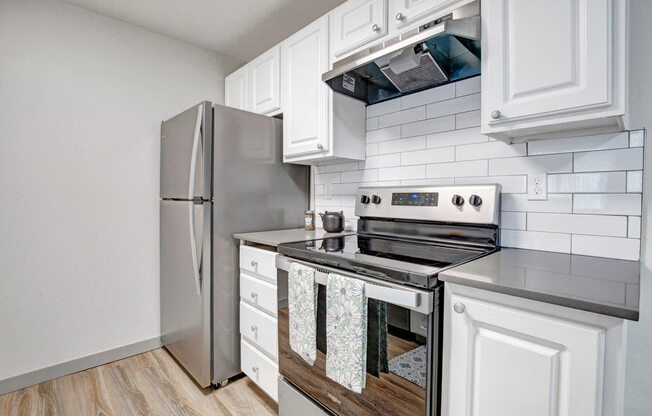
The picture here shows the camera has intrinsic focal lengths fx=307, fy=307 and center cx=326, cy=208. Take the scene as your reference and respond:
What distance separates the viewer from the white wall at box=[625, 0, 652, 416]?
110cm

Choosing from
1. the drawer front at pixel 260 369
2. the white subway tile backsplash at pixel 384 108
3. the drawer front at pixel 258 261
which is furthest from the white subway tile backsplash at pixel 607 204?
the drawer front at pixel 260 369

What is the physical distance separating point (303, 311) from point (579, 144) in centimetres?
131

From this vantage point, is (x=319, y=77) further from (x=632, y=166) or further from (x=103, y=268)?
(x=103, y=268)

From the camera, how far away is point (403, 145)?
1.82 metres

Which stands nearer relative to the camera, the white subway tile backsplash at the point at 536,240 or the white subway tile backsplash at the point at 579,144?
the white subway tile backsplash at the point at 579,144

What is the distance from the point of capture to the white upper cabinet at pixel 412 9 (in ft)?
4.24

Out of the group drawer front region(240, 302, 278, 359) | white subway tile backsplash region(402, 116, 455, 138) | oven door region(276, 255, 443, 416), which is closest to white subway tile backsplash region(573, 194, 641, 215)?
white subway tile backsplash region(402, 116, 455, 138)

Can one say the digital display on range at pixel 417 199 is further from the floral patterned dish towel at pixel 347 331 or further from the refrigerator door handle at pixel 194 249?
the refrigerator door handle at pixel 194 249

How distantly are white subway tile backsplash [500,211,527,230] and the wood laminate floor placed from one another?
1.56 metres

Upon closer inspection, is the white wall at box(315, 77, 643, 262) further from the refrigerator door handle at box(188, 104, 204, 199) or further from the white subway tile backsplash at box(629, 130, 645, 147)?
the refrigerator door handle at box(188, 104, 204, 199)

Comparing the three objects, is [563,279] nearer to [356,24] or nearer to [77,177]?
[356,24]

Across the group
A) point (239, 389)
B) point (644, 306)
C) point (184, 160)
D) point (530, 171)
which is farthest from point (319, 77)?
point (239, 389)

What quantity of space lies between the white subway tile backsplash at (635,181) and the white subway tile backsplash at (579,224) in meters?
0.11

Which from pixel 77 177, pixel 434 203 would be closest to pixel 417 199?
pixel 434 203
